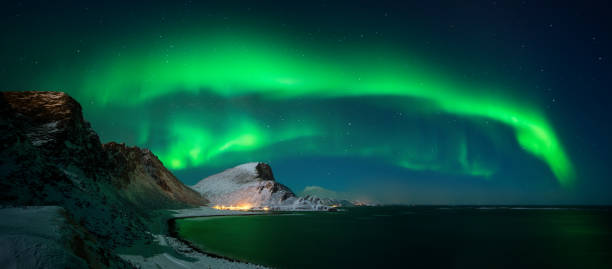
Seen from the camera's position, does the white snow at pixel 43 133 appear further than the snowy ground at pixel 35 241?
Yes

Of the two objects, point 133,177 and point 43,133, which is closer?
point 43,133

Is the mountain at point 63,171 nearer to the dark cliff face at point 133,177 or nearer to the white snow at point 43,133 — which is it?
the white snow at point 43,133

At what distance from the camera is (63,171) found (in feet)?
89.7

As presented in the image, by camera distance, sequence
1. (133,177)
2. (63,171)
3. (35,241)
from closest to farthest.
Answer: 1. (35,241)
2. (63,171)
3. (133,177)

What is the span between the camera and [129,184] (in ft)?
314

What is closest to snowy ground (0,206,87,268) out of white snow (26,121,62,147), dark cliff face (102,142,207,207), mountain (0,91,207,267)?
mountain (0,91,207,267)

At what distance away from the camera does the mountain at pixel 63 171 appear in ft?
65.2

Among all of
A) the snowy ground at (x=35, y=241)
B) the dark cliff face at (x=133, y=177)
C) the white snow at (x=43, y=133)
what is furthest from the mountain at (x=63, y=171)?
the dark cliff face at (x=133, y=177)

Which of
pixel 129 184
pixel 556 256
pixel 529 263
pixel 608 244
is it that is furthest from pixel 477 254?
pixel 129 184

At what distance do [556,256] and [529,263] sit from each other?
8038 mm

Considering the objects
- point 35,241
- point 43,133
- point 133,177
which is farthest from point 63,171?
point 133,177

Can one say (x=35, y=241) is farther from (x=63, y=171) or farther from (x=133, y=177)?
(x=133, y=177)

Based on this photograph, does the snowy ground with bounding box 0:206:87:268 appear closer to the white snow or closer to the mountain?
the mountain

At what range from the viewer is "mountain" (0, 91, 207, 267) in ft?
65.2
